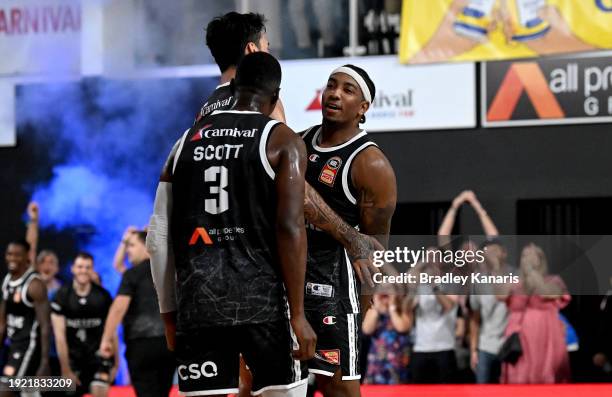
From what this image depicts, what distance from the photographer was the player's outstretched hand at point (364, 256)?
16.0 feet

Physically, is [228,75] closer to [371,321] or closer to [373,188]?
[373,188]

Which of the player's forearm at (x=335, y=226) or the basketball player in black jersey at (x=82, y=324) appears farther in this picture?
the basketball player in black jersey at (x=82, y=324)

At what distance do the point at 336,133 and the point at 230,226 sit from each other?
1.60m

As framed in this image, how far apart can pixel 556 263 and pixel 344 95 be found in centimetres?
583

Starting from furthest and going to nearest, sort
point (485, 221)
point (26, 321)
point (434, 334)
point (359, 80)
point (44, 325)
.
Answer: point (485, 221) → point (434, 334) → point (26, 321) → point (44, 325) → point (359, 80)

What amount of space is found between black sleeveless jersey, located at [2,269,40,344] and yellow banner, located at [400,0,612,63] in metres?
4.71

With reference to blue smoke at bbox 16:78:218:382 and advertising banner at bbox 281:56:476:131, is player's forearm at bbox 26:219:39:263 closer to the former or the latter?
blue smoke at bbox 16:78:218:382

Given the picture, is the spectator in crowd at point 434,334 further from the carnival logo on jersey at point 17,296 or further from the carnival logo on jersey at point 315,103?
the carnival logo on jersey at point 17,296

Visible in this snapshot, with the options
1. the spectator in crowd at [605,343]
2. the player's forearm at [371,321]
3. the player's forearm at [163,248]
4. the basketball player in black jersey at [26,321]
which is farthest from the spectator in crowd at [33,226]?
the player's forearm at [163,248]

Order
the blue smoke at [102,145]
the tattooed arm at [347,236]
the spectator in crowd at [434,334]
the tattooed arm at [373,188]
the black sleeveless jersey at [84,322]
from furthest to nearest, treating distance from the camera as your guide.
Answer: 1. the blue smoke at [102,145]
2. the spectator in crowd at [434,334]
3. the black sleeveless jersey at [84,322]
4. the tattooed arm at [373,188]
5. the tattooed arm at [347,236]

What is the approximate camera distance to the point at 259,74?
3.96m

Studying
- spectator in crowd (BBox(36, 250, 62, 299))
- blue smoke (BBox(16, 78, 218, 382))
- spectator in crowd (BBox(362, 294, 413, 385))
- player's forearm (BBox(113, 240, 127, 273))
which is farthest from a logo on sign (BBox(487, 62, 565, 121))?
spectator in crowd (BBox(36, 250, 62, 299))

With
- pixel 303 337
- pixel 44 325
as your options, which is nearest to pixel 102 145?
pixel 44 325

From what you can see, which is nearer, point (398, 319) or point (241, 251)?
point (241, 251)
